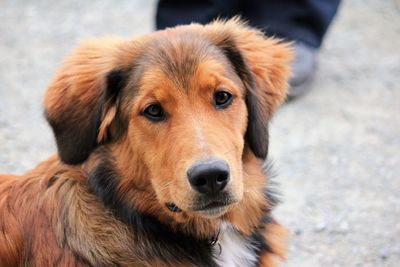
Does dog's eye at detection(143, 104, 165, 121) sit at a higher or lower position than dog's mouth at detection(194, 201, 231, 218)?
higher

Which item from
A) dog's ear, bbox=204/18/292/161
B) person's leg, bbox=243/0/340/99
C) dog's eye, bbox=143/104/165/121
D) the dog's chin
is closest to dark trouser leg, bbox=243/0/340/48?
person's leg, bbox=243/0/340/99

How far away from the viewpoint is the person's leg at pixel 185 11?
6.37 m

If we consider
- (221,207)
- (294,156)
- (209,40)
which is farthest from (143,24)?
(221,207)

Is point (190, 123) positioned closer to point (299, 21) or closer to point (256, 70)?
point (256, 70)

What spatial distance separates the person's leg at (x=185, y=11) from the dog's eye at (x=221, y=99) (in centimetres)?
305

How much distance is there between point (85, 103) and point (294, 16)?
3.64 m

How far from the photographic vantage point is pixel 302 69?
6.51 meters

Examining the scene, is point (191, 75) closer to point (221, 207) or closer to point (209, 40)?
point (209, 40)

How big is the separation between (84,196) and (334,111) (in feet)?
11.3

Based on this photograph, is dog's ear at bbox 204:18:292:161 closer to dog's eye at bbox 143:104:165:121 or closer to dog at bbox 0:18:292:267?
dog at bbox 0:18:292:267

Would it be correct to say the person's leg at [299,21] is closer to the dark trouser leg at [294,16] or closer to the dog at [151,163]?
the dark trouser leg at [294,16]

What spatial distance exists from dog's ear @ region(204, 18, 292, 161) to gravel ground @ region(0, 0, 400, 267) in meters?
1.29

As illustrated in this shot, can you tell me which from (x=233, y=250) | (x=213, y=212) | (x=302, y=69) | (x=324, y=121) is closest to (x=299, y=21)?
(x=302, y=69)

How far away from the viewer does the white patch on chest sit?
140 inches
